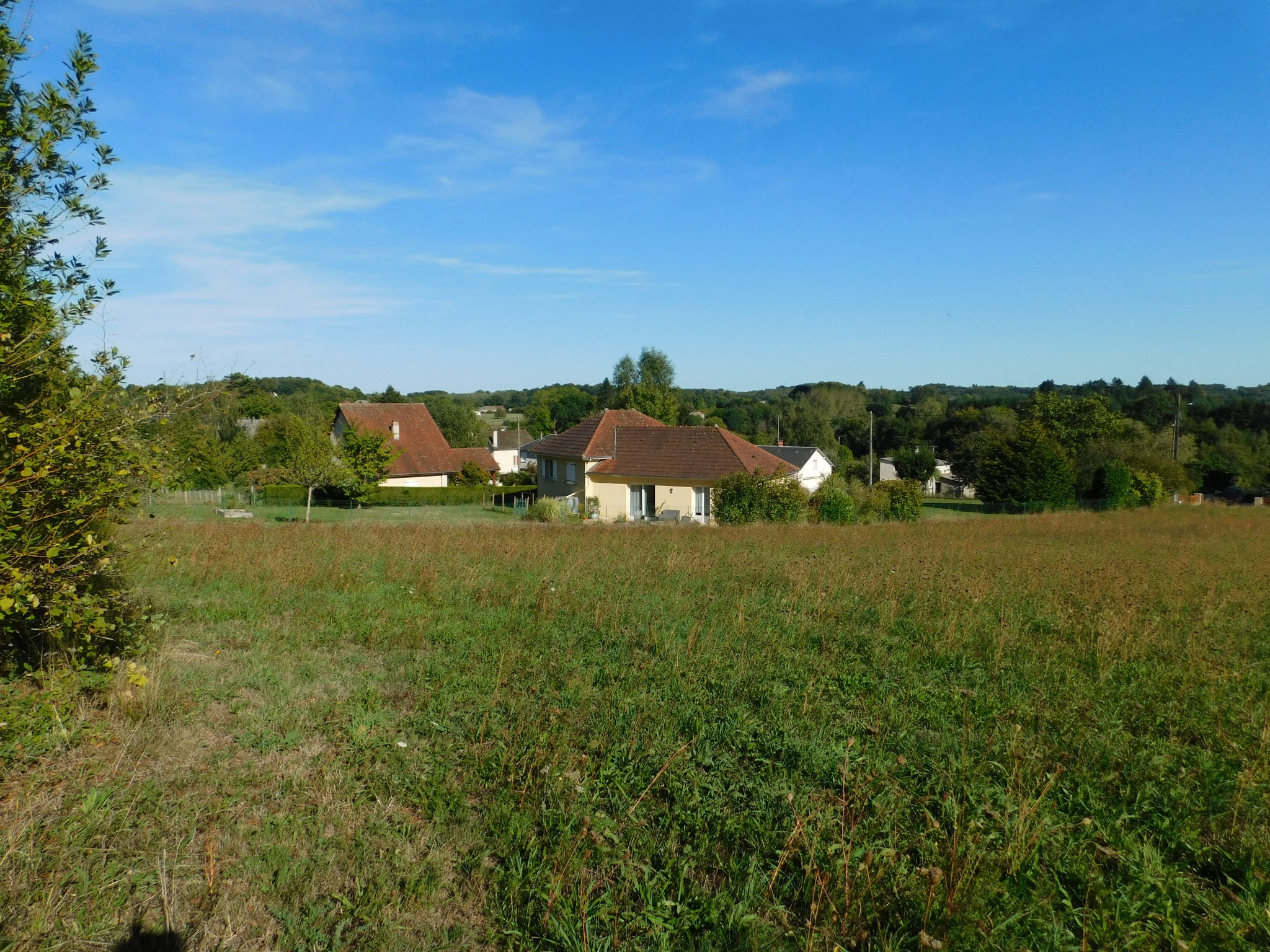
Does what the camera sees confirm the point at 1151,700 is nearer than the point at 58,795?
No

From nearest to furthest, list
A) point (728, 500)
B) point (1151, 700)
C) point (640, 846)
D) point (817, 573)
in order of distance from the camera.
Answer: point (640, 846) → point (1151, 700) → point (817, 573) → point (728, 500)

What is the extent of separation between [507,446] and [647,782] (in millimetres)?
84758

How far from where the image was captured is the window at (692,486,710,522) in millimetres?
33062

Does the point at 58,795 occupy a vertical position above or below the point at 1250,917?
above

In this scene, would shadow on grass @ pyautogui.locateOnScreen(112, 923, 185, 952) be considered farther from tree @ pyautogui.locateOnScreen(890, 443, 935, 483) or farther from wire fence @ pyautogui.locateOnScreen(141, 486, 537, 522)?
tree @ pyautogui.locateOnScreen(890, 443, 935, 483)

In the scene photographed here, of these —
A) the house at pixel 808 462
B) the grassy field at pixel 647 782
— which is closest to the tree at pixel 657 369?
the house at pixel 808 462

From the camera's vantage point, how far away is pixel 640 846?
144 inches

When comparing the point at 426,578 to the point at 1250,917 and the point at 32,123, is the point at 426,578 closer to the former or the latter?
the point at 32,123

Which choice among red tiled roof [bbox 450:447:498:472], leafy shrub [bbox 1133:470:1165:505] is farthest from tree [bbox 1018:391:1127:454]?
red tiled roof [bbox 450:447:498:472]

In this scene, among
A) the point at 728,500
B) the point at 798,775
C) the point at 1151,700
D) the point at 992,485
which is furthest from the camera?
the point at 992,485

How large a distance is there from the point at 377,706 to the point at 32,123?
418cm

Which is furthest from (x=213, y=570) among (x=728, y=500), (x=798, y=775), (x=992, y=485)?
(x=992, y=485)

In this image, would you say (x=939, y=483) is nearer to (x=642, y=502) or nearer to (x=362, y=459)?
(x=642, y=502)

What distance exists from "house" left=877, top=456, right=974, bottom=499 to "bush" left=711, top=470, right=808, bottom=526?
149 feet
